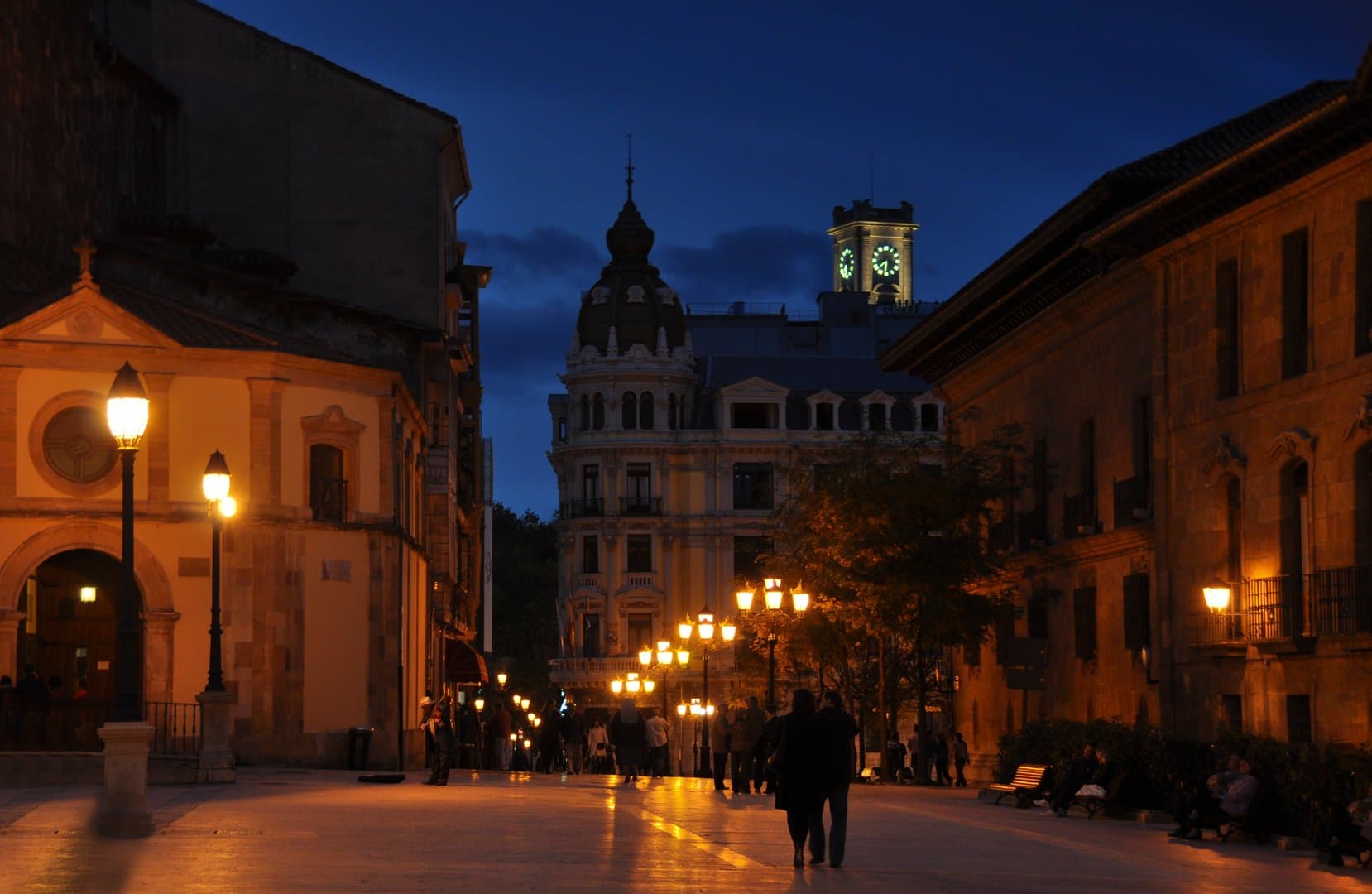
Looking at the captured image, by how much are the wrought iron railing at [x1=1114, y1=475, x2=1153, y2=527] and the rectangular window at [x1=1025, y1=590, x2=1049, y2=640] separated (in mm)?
6071

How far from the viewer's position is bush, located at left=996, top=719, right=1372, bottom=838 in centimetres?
2494

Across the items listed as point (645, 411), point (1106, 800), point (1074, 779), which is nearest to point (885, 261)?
point (645, 411)

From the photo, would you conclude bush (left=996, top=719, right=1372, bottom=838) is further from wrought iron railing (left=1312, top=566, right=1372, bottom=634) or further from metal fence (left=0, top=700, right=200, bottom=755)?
metal fence (left=0, top=700, right=200, bottom=755)

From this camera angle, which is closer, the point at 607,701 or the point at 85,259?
the point at 85,259

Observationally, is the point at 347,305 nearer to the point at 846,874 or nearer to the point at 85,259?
the point at 85,259

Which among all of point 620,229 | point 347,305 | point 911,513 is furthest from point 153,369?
point 620,229

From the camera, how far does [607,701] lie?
4099 inches

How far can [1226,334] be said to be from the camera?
35.6m

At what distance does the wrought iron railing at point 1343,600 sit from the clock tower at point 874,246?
127 metres

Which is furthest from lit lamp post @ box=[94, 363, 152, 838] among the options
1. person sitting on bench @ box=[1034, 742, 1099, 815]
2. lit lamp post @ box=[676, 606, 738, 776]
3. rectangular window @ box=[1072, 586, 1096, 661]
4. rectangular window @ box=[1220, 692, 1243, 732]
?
rectangular window @ box=[1072, 586, 1096, 661]

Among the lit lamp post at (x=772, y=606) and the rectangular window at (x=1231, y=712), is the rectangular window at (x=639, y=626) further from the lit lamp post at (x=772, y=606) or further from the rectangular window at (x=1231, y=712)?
the rectangular window at (x=1231, y=712)

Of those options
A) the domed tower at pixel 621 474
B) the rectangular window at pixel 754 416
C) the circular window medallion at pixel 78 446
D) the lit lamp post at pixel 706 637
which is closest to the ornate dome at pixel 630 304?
the domed tower at pixel 621 474

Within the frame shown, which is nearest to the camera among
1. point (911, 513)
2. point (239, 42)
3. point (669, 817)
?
point (669, 817)

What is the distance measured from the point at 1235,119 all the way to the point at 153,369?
21653 millimetres
